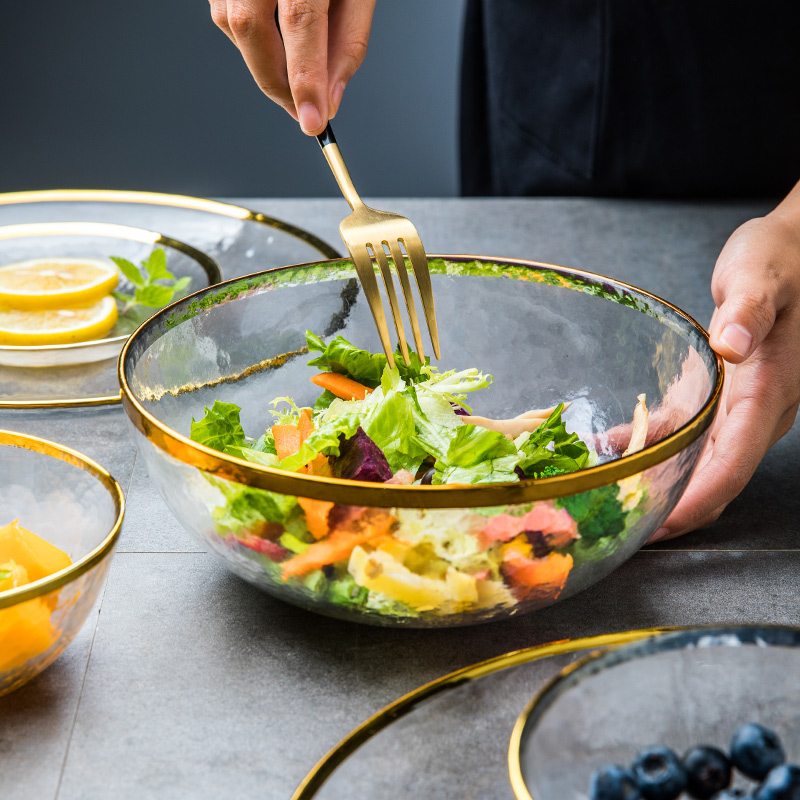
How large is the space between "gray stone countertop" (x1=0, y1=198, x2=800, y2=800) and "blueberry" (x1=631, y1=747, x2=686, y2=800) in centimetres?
8

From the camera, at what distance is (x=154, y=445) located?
65 centimetres

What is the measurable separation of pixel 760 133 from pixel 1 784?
1789 mm

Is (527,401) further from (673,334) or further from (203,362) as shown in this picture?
(203,362)

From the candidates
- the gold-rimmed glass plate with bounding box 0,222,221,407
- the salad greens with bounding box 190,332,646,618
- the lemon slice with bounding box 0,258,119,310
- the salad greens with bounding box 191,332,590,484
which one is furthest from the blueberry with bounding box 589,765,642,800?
the lemon slice with bounding box 0,258,119,310


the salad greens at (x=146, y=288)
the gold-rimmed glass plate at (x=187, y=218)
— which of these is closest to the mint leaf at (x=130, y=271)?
the salad greens at (x=146, y=288)

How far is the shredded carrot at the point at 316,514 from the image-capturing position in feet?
1.92

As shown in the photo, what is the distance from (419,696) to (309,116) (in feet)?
2.34

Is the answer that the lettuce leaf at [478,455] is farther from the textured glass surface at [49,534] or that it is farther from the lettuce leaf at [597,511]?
the textured glass surface at [49,534]

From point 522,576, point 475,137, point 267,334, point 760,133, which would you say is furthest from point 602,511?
point 475,137

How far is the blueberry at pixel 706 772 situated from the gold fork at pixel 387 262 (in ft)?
1.69

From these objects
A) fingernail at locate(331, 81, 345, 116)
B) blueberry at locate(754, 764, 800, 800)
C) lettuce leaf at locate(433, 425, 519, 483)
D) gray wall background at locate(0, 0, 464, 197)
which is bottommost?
gray wall background at locate(0, 0, 464, 197)

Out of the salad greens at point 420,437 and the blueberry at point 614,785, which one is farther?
the salad greens at point 420,437

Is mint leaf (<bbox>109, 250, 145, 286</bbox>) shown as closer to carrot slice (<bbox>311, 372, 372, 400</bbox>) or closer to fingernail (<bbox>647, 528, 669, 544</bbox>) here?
carrot slice (<bbox>311, 372, 372, 400</bbox>)

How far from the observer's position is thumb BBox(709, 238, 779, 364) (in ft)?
2.69
